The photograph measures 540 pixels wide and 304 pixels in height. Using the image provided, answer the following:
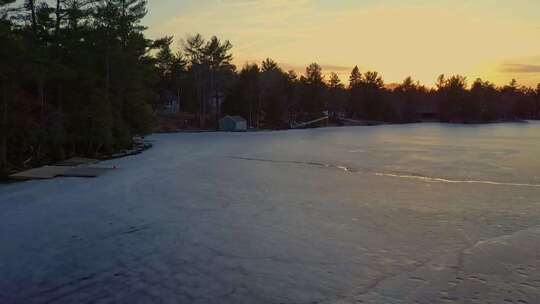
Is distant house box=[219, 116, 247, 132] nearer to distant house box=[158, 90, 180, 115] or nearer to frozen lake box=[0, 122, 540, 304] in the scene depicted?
distant house box=[158, 90, 180, 115]

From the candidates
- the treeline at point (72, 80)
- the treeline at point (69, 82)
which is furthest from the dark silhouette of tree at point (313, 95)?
the treeline at point (69, 82)

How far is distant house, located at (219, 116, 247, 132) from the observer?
59750 mm

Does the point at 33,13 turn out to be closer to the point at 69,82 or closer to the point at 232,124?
the point at 69,82

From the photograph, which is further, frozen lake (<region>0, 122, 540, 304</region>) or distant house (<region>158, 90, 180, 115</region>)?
distant house (<region>158, 90, 180, 115</region>)

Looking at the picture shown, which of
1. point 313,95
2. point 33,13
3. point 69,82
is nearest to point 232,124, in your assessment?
point 313,95

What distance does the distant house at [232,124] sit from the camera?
196 ft

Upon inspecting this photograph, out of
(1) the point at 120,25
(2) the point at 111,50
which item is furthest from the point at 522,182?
(1) the point at 120,25

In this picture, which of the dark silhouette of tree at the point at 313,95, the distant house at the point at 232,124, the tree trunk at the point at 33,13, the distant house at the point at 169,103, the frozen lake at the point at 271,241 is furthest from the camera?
the dark silhouette of tree at the point at 313,95

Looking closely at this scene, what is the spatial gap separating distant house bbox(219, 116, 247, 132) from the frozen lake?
44709 mm

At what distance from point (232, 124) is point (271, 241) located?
53.1 m

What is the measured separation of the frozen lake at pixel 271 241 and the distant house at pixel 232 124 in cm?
4471

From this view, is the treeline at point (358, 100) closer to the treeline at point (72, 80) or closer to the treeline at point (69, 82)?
the treeline at point (72, 80)

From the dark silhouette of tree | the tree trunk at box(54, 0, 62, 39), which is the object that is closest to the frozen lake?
the tree trunk at box(54, 0, 62, 39)

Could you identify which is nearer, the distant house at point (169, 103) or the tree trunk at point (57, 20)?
the tree trunk at point (57, 20)
